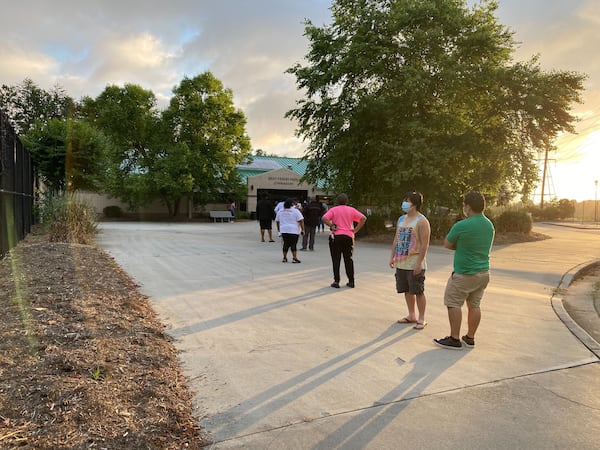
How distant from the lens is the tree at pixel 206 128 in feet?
113

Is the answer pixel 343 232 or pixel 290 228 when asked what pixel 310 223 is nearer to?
pixel 290 228

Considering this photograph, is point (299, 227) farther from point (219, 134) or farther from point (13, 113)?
point (13, 113)

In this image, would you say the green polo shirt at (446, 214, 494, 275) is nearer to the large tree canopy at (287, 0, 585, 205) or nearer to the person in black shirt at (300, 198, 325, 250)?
the person in black shirt at (300, 198, 325, 250)

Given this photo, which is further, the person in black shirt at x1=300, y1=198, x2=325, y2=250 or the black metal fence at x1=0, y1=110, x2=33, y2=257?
the person in black shirt at x1=300, y1=198, x2=325, y2=250

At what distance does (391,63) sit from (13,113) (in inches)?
1893

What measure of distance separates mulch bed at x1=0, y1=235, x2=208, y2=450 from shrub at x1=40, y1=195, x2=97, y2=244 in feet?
22.2

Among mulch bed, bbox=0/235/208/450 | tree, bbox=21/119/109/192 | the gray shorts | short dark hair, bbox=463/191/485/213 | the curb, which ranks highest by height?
tree, bbox=21/119/109/192

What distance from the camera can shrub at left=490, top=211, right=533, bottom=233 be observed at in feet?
77.1

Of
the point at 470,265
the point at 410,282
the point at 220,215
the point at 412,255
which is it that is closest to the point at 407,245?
the point at 412,255

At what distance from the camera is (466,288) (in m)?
4.73

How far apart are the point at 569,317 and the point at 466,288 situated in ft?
9.08

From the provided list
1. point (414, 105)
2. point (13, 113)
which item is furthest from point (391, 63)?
point (13, 113)

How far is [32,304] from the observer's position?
17.2 feet

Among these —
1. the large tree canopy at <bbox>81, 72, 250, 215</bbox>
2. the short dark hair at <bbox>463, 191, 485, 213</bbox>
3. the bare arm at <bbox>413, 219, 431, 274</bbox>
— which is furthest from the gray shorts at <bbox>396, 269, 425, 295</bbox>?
the large tree canopy at <bbox>81, 72, 250, 215</bbox>
